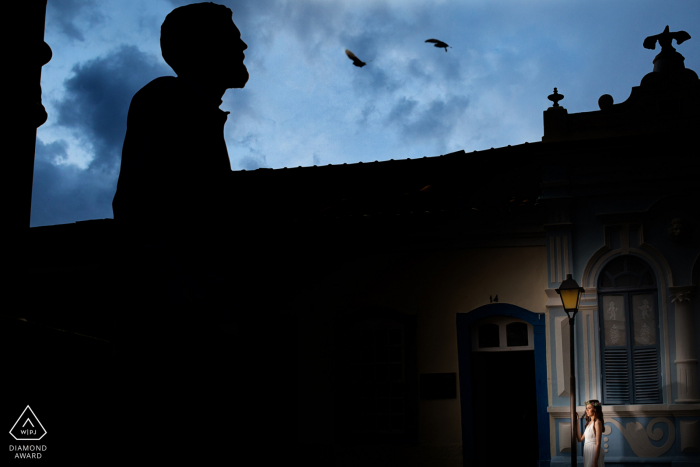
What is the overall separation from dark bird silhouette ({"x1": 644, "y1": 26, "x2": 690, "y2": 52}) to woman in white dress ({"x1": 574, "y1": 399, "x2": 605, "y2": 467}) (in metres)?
6.24

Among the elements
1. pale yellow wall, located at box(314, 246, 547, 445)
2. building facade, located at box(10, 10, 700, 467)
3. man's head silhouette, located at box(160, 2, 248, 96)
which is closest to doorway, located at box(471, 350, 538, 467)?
building facade, located at box(10, 10, 700, 467)

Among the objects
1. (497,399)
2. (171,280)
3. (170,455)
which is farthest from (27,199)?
(497,399)

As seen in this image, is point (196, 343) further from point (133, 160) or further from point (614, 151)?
point (614, 151)

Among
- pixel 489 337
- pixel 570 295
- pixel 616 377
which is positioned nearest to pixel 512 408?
pixel 489 337

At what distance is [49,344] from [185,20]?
920mm

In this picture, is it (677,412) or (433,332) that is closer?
(677,412)

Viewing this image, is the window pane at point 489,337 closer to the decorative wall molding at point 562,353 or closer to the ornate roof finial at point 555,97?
the decorative wall molding at point 562,353

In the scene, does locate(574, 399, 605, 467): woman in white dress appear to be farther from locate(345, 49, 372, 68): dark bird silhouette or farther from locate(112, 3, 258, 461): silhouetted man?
locate(112, 3, 258, 461): silhouetted man

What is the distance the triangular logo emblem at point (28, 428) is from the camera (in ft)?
4.65

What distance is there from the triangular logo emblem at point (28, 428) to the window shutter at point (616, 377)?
10855 mm

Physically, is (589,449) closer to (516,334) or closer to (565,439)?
(565,439)

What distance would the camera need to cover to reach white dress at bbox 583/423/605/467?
10133 mm

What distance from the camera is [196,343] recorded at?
166cm

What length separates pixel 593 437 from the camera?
403 inches
